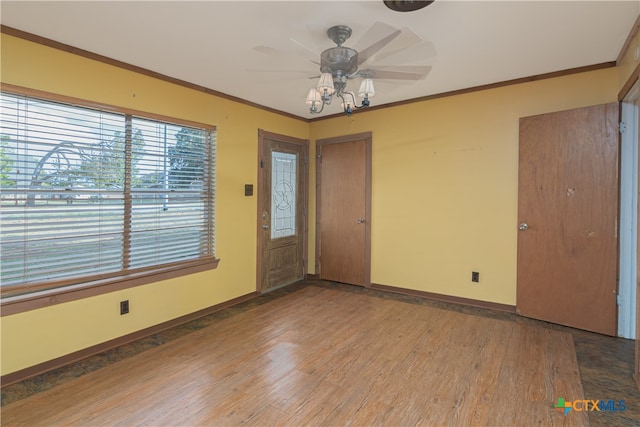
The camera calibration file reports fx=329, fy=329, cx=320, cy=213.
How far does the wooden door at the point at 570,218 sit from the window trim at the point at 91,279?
341 centimetres

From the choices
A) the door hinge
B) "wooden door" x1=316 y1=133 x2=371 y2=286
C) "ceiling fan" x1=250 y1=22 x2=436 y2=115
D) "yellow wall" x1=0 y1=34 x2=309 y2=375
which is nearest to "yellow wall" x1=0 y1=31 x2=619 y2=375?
"yellow wall" x1=0 y1=34 x2=309 y2=375

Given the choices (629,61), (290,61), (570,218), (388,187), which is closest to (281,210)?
(388,187)

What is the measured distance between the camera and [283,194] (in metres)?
4.75

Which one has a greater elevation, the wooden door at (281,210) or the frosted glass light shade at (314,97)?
the frosted glass light shade at (314,97)

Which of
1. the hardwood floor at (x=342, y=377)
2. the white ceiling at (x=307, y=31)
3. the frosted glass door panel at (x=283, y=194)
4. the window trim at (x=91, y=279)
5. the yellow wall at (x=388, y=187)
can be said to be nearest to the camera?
the hardwood floor at (x=342, y=377)

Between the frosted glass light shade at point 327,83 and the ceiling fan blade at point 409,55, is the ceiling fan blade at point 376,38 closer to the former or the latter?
the ceiling fan blade at point 409,55

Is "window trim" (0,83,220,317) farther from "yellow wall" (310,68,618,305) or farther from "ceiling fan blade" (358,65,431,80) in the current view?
"yellow wall" (310,68,618,305)

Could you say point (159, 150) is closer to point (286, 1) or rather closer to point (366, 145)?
point (286, 1)

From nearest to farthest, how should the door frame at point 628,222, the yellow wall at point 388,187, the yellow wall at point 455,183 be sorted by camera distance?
the yellow wall at point 388,187 < the door frame at point 628,222 < the yellow wall at point 455,183

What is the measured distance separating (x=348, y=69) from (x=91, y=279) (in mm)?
2640

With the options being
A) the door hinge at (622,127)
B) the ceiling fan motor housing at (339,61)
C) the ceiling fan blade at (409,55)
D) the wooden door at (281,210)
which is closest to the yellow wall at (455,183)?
the door hinge at (622,127)

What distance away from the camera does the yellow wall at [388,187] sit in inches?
101

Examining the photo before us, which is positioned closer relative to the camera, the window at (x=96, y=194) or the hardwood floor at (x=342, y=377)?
the hardwood floor at (x=342, y=377)

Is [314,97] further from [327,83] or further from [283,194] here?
[283,194]
